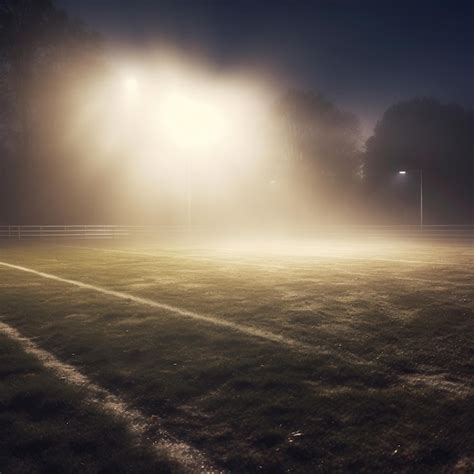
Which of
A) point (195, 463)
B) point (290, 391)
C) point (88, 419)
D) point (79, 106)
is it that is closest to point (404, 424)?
point (290, 391)

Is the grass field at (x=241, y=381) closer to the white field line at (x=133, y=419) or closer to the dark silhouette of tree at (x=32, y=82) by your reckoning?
the white field line at (x=133, y=419)

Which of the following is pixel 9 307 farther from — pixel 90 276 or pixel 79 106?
pixel 79 106

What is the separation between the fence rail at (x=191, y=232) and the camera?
110 feet

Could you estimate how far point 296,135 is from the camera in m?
55.2

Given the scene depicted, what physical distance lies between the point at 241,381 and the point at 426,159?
57.0 meters

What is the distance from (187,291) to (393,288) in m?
4.63

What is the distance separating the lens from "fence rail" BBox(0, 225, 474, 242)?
33500 millimetres

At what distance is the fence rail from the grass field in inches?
1076

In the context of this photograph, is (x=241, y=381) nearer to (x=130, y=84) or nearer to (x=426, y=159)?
(x=130, y=84)

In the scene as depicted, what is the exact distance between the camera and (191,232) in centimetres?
3828

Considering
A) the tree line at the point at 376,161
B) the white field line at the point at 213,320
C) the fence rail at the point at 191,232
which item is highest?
the tree line at the point at 376,161

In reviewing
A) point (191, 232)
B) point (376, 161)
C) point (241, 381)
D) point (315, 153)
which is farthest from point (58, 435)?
point (376, 161)

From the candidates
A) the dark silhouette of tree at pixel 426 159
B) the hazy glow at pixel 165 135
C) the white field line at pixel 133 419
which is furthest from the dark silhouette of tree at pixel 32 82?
the dark silhouette of tree at pixel 426 159

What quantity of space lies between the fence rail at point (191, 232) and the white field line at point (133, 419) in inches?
1215
